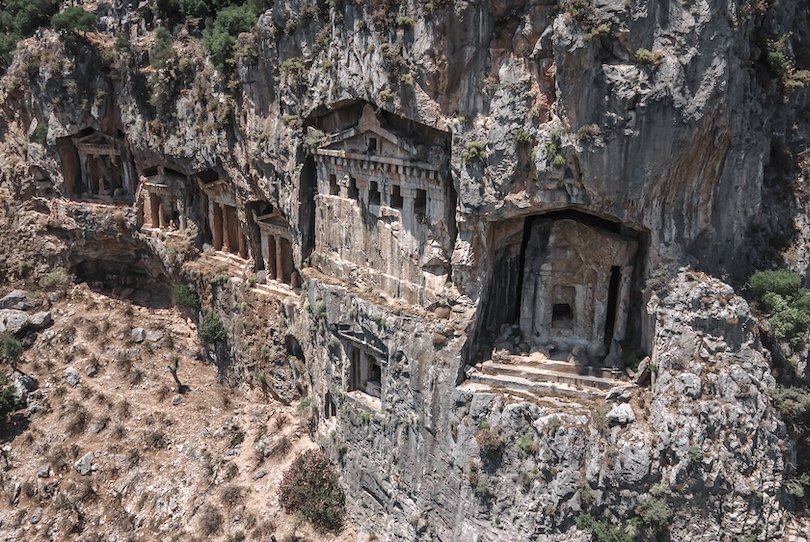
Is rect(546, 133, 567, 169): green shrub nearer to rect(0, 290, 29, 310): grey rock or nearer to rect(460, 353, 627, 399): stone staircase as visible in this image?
rect(460, 353, 627, 399): stone staircase

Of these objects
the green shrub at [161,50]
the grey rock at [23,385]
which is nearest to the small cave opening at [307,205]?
the green shrub at [161,50]

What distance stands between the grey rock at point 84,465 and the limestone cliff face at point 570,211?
10.4 metres

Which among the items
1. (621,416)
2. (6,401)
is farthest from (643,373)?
(6,401)

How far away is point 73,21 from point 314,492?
77.0ft

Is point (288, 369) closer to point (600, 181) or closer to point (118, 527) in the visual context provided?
point (118, 527)

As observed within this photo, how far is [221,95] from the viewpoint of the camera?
1049 inches

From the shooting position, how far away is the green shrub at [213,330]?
28.8m

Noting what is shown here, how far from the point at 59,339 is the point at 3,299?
4.16m

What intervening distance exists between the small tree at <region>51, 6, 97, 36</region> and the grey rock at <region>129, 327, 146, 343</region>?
542 inches

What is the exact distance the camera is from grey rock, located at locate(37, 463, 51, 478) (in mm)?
25312

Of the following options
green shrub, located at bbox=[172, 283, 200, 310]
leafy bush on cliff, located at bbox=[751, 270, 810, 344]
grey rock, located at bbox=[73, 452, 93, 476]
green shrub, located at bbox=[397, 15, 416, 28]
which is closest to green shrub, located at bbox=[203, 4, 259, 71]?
green shrub, located at bbox=[397, 15, 416, 28]

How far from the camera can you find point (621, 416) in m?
18.3

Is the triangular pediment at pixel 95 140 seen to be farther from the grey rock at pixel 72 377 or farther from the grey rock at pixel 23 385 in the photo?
the grey rock at pixel 23 385

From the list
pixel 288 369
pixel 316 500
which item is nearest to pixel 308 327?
pixel 288 369
